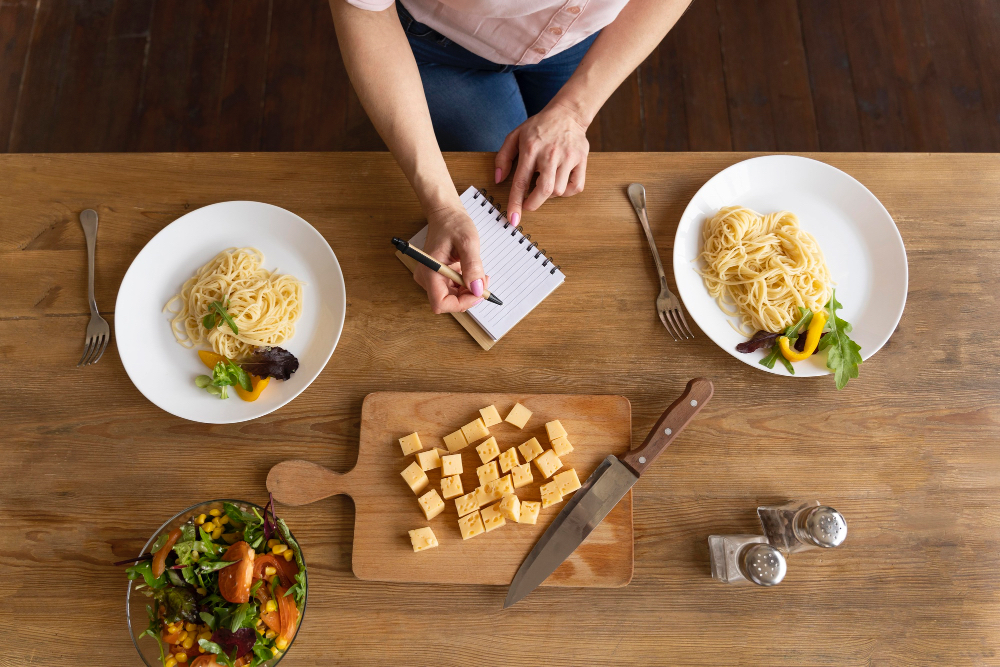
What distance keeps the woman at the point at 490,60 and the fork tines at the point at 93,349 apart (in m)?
0.91

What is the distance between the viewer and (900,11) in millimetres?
3098

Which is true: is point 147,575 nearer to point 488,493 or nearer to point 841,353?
point 488,493

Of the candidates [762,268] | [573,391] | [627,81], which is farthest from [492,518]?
[627,81]

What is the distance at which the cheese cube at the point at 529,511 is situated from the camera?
4.77 feet

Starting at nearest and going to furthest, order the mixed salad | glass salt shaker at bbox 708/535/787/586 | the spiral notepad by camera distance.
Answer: the mixed salad < glass salt shaker at bbox 708/535/787/586 < the spiral notepad

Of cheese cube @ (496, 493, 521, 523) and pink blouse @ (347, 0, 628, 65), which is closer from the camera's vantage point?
cheese cube @ (496, 493, 521, 523)

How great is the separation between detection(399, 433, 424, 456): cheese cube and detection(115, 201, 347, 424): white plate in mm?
289

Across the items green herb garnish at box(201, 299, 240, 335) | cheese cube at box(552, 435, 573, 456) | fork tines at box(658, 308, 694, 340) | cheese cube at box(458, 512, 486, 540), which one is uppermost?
fork tines at box(658, 308, 694, 340)

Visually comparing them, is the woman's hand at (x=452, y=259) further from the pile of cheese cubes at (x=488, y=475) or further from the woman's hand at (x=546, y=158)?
the pile of cheese cubes at (x=488, y=475)

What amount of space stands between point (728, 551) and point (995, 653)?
698 mm

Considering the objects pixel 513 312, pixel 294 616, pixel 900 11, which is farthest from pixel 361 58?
pixel 900 11

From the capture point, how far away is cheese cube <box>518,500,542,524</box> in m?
1.45

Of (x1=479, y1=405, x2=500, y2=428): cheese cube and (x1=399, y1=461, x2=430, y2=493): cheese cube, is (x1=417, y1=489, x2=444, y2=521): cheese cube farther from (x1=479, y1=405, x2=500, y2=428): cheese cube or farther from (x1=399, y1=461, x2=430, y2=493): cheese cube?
(x1=479, y1=405, x2=500, y2=428): cheese cube

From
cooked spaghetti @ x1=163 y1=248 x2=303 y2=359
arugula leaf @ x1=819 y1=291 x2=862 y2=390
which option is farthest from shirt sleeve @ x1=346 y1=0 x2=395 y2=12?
arugula leaf @ x1=819 y1=291 x2=862 y2=390
